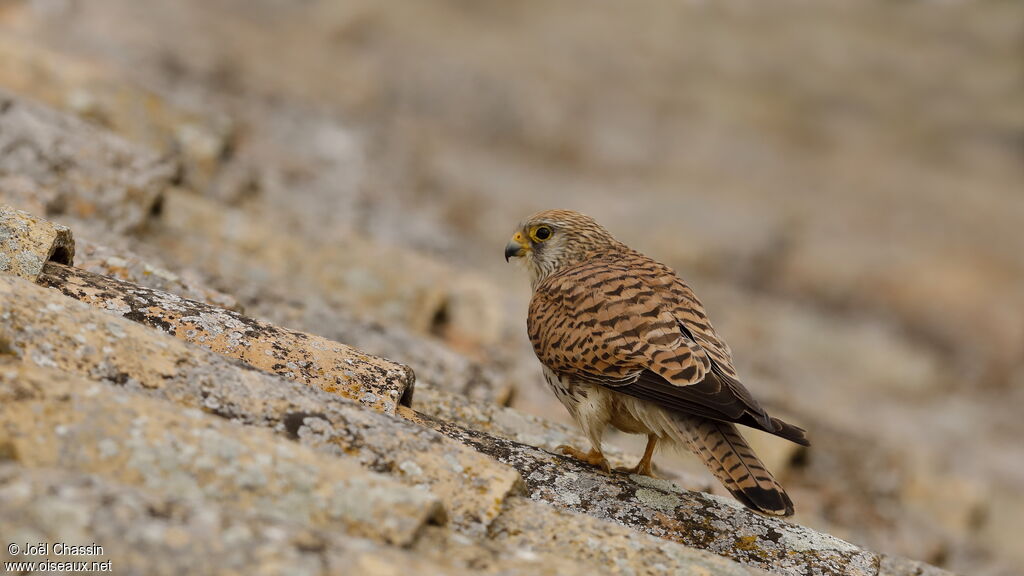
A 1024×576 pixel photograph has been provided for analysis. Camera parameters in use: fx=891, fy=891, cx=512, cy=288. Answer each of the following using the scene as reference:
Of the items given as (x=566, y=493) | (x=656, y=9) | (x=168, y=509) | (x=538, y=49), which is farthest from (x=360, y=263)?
(x=656, y=9)

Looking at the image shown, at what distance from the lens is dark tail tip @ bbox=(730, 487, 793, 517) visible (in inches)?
137

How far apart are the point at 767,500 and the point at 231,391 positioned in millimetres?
2070

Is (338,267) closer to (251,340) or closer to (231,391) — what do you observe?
(251,340)

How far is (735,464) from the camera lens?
3.69m

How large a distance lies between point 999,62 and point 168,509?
942 inches

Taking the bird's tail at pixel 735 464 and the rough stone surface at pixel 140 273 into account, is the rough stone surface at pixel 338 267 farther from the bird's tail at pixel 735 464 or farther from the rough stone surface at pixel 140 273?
the bird's tail at pixel 735 464

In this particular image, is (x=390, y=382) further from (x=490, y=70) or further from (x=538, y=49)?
(x=538, y=49)

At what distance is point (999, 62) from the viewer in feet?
70.9

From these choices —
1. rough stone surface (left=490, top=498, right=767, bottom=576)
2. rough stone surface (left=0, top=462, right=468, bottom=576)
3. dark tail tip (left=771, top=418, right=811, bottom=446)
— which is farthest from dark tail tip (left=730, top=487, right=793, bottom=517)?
rough stone surface (left=0, top=462, right=468, bottom=576)

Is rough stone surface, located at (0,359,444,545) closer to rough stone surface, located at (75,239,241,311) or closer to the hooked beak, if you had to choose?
rough stone surface, located at (75,239,241,311)

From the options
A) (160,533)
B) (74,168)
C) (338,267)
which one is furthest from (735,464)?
(74,168)

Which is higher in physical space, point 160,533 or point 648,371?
point 648,371

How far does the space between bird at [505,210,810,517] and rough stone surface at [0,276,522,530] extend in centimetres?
105

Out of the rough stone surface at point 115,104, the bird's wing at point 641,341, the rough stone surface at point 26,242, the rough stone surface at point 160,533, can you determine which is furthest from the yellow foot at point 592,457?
the rough stone surface at point 115,104
